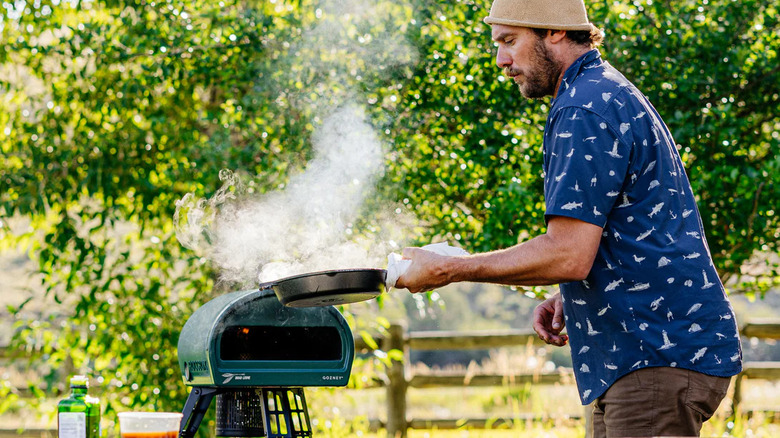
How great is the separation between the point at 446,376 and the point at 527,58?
14.3 feet

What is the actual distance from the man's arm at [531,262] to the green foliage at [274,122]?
1798 mm

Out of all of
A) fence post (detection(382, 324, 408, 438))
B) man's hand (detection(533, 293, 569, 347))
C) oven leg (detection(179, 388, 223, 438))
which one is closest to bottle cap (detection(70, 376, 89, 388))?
oven leg (detection(179, 388, 223, 438))

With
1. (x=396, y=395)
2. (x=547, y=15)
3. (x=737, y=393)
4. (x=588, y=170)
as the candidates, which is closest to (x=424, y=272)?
(x=588, y=170)

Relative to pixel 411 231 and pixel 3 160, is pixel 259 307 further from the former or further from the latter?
pixel 3 160

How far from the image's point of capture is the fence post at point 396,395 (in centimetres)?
607

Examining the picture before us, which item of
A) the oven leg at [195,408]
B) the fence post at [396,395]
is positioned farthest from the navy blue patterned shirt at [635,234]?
the fence post at [396,395]

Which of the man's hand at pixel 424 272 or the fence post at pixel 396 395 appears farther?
the fence post at pixel 396 395

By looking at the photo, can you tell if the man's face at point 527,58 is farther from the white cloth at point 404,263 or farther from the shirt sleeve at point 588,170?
the white cloth at point 404,263

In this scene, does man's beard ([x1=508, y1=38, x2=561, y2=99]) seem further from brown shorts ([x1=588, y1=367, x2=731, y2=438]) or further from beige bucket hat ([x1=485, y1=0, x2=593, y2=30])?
brown shorts ([x1=588, y1=367, x2=731, y2=438])

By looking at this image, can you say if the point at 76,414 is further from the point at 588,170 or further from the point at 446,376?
the point at 446,376

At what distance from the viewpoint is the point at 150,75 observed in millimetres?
4449

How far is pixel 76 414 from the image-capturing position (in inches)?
91.4

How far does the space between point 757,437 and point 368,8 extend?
3.38 meters

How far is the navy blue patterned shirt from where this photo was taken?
6.63 feet
